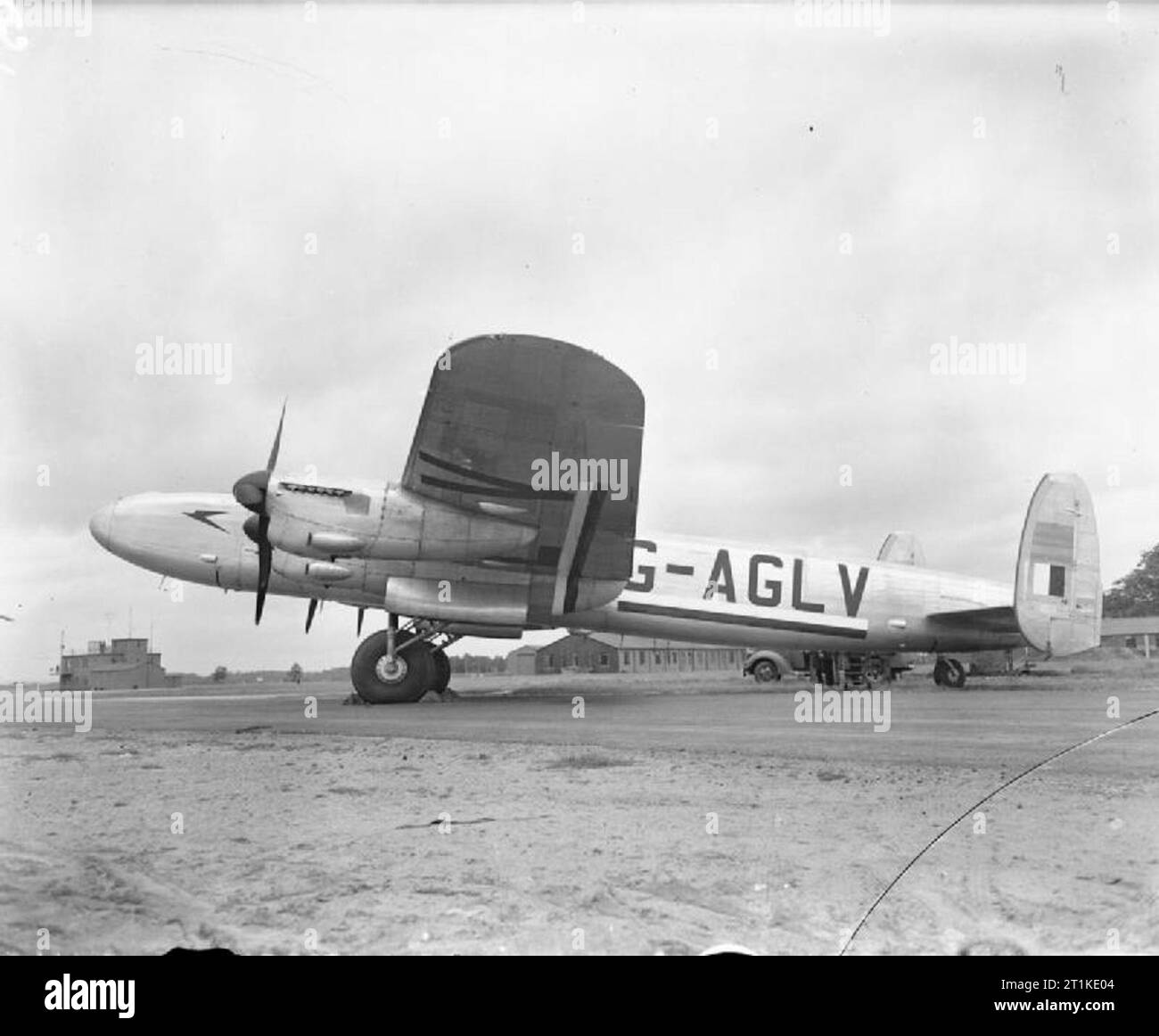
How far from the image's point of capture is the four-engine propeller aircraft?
10.5m

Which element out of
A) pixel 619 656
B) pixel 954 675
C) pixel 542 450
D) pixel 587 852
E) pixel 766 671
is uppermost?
pixel 542 450

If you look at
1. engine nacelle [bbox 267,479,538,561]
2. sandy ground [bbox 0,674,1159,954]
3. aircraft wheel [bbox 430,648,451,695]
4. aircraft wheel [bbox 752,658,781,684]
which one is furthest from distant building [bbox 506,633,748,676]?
sandy ground [bbox 0,674,1159,954]

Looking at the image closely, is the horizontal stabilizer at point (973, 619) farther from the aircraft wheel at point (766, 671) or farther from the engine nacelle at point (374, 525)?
the aircraft wheel at point (766, 671)

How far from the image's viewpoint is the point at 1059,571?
9234mm

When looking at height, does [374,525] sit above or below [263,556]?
above

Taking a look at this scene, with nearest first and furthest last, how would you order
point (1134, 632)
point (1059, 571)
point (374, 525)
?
1. point (1059, 571)
2. point (1134, 632)
3. point (374, 525)

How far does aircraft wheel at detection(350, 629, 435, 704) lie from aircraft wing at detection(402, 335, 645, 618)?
2.10 meters

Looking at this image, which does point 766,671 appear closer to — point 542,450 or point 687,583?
point 687,583

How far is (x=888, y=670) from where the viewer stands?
1948cm

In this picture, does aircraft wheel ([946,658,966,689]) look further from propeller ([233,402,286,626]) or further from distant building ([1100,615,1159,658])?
propeller ([233,402,286,626])

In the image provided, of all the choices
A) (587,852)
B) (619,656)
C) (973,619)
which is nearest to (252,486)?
(587,852)

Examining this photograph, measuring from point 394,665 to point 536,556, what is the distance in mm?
2958

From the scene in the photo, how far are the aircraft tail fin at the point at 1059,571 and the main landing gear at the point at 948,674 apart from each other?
5.00 metres

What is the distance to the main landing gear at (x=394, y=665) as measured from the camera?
13.9m
